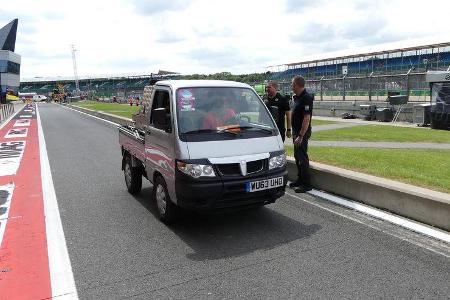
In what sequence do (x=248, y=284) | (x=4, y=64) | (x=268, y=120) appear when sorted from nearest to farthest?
(x=248, y=284) → (x=268, y=120) → (x=4, y=64)

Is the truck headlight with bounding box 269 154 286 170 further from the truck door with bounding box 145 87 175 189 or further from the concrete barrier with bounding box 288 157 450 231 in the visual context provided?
the concrete barrier with bounding box 288 157 450 231

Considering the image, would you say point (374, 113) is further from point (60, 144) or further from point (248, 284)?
point (248, 284)

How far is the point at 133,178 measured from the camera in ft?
24.1

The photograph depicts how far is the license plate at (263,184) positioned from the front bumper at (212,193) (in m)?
0.04

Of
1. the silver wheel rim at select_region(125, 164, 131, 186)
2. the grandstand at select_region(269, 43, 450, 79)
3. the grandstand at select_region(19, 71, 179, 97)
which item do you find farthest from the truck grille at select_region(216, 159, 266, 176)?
the grandstand at select_region(19, 71, 179, 97)

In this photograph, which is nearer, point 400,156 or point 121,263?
point 121,263

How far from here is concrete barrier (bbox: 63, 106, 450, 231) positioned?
16.8ft

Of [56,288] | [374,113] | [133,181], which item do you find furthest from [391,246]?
[374,113]

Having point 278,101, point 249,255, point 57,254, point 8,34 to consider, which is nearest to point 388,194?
point 249,255

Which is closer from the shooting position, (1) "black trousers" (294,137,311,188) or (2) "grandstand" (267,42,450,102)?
(1) "black trousers" (294,137,311,188)

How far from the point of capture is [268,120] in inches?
237

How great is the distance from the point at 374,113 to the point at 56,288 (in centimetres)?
1865

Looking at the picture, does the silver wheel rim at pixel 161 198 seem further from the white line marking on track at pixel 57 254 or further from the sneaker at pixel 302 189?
the sneaker at pixel 302 189

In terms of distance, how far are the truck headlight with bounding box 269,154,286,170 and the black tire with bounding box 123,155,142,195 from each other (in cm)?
277
